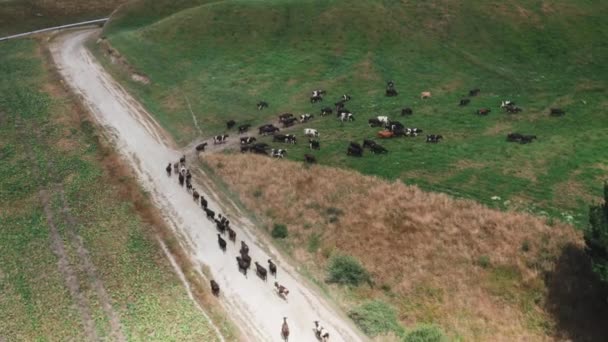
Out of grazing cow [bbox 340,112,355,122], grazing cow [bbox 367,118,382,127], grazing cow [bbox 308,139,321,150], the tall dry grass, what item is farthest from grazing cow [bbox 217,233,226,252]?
grazing cow [bbox 340,112,355,122]

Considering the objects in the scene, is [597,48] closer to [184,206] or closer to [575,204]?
[575,204]

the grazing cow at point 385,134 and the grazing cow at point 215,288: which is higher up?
the grazing cow at point 385,134

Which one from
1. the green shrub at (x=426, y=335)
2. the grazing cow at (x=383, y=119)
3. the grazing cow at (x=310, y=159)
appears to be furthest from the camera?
the grazing cow at (x=383, y=119)

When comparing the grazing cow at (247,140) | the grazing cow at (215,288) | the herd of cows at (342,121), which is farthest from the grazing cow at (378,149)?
the grazing cow at (215,288)

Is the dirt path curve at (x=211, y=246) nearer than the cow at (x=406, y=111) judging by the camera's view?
Yes

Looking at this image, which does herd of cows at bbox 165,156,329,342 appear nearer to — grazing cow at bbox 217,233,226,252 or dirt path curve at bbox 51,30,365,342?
grazing cow at bbox 217,233,226,252

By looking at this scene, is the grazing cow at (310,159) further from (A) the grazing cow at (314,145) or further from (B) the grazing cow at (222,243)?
(B) the grazing cow at (222,243)

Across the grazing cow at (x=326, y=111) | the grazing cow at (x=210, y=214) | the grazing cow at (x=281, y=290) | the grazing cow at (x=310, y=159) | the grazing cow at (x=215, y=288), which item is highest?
the grazing cow at (x=326, y=111)
